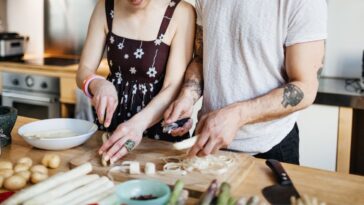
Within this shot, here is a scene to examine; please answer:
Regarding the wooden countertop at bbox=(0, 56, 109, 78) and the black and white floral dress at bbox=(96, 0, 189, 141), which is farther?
the wooden countertop at bbox=(0, 56, 109, 78)

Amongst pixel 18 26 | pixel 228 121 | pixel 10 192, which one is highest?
pixel 18 26

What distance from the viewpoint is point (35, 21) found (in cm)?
351

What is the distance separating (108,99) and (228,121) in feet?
1.28

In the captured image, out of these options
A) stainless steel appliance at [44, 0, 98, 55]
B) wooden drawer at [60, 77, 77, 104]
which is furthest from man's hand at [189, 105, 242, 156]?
stainless steel appliance at [44, 0, 98, 55]


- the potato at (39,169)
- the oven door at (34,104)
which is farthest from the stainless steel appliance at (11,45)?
the potato at (39,169)

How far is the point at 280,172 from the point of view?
1.13m

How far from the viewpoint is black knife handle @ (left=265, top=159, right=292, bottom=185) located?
1.09m

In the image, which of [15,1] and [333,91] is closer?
[333,91]

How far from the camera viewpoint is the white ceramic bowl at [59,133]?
1.31 meters

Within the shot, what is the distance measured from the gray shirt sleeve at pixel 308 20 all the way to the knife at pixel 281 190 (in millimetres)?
363

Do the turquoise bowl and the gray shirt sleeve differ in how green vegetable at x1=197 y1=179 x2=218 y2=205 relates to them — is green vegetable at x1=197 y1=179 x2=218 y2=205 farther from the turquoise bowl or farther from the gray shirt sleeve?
the gray shirt sleeve

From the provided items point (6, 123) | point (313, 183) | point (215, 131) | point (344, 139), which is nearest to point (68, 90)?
point (6, 123)

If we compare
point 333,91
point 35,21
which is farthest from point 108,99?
point 35,21

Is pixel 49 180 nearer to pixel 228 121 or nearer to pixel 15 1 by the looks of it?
pixel 228 121
